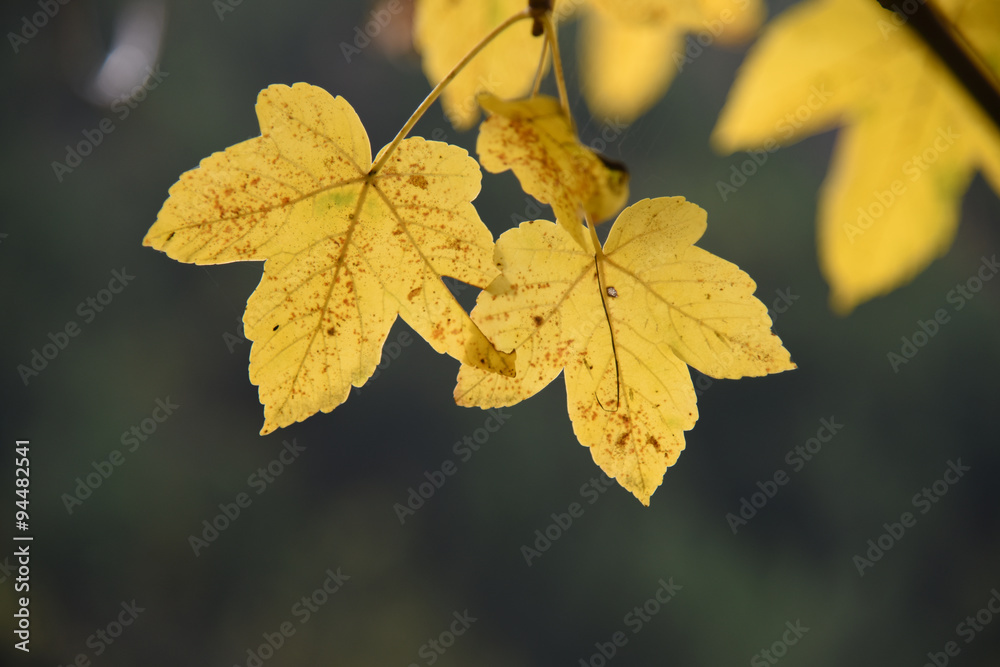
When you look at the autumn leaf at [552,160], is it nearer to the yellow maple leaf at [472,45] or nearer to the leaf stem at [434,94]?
the leaf stem at [434,94]

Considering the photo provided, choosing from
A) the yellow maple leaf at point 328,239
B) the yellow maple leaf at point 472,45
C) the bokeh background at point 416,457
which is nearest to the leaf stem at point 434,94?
the yellow maple leaf at point 328,239

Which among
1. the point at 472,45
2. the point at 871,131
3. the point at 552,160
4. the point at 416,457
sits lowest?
the point at 416,457

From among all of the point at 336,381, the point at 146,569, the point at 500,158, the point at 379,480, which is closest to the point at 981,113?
the point at 500,158

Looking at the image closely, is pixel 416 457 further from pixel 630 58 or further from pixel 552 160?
pixel 552 160

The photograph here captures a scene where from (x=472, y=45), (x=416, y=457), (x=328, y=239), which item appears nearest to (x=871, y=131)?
(x=472, y=45)

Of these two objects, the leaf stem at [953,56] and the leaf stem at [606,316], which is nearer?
the leaf stem at [953,56]

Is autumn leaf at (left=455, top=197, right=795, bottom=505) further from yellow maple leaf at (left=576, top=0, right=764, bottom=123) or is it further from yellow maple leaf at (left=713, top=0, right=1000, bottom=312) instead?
yellow maple leaf at (left=576, top=0, right=764, bottom=123)

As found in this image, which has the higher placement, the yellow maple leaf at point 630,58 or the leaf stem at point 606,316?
the yellow maple leaf at point 630,58

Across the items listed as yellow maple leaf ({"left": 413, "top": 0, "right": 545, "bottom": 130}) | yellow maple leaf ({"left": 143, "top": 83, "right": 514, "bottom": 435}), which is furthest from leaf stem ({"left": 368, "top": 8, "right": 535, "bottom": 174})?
yellow maple leaf ({"left": 413, "top": 0, "right": 545, "bottom": 130})
